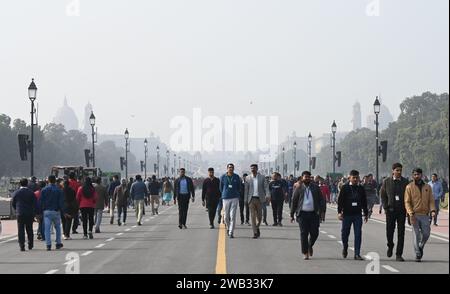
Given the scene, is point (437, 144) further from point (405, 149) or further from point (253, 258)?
point (253, 258)

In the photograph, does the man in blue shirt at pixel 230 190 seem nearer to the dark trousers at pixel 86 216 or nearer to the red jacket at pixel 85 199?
the red jacket at pixel 85 199

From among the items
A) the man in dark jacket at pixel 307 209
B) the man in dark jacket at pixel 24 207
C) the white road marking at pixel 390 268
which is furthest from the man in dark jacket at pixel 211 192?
the white road marking at pixel 390 268

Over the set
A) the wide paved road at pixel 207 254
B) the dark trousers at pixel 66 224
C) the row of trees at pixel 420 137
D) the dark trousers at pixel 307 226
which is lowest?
the wide paved road at pixel 207 254

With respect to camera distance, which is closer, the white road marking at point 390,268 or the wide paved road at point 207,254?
the white road marking at point 390,268

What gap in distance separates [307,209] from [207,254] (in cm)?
245

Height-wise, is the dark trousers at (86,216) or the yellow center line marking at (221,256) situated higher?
the dark trousers at (86,216)

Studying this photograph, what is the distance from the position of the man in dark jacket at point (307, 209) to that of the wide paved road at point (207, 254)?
0.43 meters

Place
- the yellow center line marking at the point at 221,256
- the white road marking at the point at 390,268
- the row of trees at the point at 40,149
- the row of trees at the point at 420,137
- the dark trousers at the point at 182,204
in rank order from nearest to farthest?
the yellow center line marking at the point at 221,256 < the white road marking at the point at 390,268 < the dark trousers at the point at 182,204 < the row of trees at the point at 420,137 < the row of trees at the point at 40,149

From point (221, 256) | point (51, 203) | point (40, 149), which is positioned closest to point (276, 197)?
point (51, 203)

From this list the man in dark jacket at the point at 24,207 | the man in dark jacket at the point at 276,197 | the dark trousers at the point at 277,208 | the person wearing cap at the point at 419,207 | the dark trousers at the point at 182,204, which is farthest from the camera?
the dark trousers at the point at 277,208

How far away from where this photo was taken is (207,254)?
19.2 metres

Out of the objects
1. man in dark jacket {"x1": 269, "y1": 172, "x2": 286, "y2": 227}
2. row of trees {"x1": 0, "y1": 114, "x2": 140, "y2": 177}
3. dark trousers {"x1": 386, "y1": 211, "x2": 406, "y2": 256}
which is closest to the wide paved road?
dark trousers {"x1": 386, "y1": 211, "x2": 406, "y2": 256}

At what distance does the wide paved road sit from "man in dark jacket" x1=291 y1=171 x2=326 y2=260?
429 mm

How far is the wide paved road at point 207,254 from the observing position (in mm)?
16234
